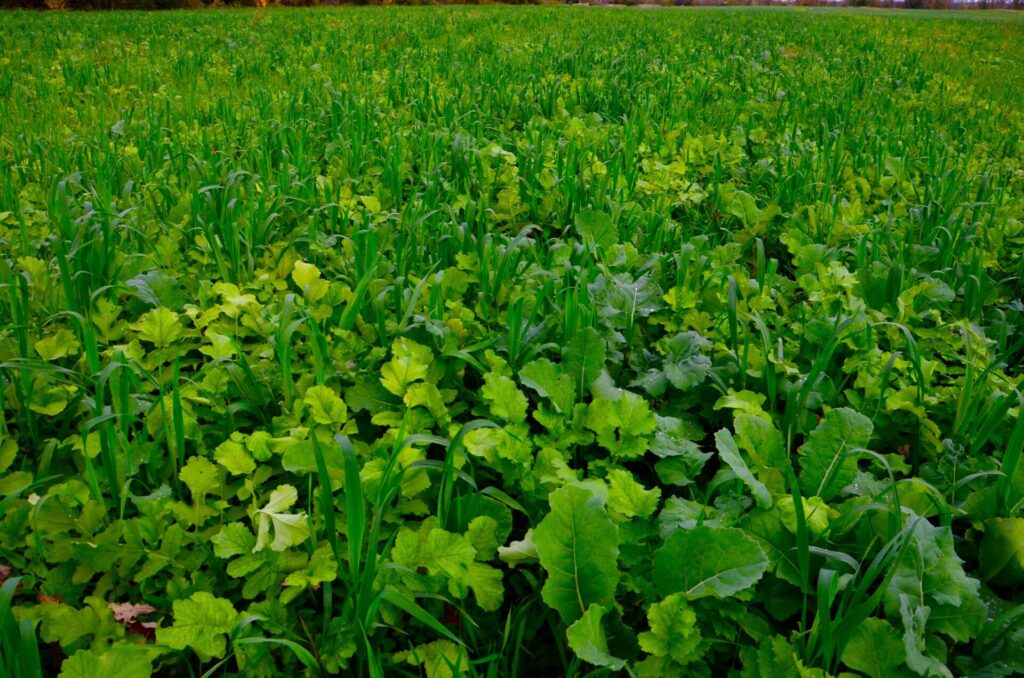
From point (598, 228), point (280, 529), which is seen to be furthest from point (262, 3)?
point (280, 529)

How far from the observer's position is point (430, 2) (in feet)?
93.6

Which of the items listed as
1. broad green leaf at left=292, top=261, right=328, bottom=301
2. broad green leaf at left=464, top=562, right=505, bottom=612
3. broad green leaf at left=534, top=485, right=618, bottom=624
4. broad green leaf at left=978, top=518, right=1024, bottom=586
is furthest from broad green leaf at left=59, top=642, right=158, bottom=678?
broad green leaf at left=978, top=518, right=1024, bottom=586

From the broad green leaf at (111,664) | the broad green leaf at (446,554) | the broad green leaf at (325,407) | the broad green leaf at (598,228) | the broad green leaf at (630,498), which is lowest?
the broad green leaf at (111,664)

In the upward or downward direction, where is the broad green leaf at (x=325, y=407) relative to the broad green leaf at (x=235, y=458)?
upward

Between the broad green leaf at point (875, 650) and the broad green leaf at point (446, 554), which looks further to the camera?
the broad green leaf at point (446, 554)

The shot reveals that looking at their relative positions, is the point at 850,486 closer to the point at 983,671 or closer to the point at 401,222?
the point at 983,671

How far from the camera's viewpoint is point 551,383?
5.17 ft

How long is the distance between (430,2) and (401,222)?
1162 inches

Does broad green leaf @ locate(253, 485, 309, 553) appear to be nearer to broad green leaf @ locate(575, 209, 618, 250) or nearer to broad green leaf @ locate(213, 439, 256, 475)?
broad green leaf @ locate(213, 439, 256, 475)

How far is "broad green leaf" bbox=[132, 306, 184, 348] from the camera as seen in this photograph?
178 centimetres

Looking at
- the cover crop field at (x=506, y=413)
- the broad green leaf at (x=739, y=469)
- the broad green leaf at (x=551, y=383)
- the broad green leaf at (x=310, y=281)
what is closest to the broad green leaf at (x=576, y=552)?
the cover crop field at (x=506, y=413)

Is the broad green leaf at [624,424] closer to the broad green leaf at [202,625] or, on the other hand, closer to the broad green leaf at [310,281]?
the broad green leaf at [202,625]

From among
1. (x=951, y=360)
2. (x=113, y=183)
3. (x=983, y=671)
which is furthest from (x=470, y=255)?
(x=113, y=183)

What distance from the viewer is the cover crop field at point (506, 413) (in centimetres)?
112
